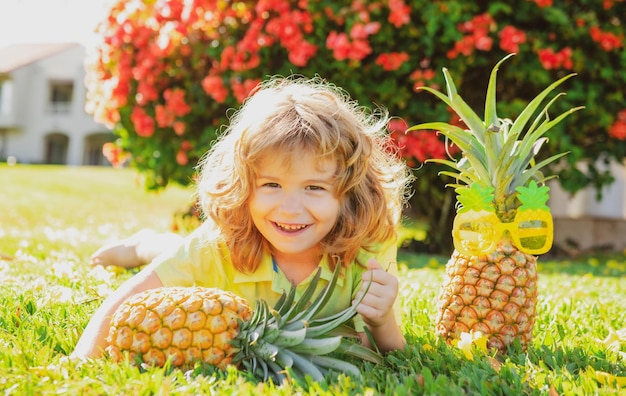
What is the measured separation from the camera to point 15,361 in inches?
80.7

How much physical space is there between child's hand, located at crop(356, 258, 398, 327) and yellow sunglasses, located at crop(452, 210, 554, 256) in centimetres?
42

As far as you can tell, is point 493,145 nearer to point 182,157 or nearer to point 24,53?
point 182,157

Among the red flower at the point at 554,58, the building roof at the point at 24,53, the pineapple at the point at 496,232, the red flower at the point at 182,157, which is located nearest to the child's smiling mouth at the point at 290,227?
the pineapple at the point at 496,232

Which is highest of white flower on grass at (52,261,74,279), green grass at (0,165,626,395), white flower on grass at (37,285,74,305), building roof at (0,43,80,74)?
building roof at (0,43,80,74)

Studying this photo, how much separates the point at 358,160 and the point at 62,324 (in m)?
1.29

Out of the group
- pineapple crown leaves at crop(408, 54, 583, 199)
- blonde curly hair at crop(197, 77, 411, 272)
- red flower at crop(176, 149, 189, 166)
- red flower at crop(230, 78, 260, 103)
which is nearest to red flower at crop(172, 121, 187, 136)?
red flower at crop(176, 149, 189, 166)

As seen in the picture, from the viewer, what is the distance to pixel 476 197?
2.50 metres

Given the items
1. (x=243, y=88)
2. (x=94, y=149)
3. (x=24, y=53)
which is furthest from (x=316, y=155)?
(x=24, y=53)

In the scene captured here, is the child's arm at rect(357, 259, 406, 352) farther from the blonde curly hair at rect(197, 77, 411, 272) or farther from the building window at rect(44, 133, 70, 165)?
the building window at rect(44, 133, 70, 165)

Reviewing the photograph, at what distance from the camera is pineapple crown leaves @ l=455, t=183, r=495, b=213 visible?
2490 millimetres

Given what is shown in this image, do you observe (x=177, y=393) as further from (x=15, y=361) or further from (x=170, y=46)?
(x=170, y=46)

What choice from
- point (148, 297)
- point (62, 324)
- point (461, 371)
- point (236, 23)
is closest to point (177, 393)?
point (148, 297)

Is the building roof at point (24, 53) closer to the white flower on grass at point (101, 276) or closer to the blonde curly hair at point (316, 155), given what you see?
the white flower on grass at point (101, 276)

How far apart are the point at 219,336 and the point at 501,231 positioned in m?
1.11
